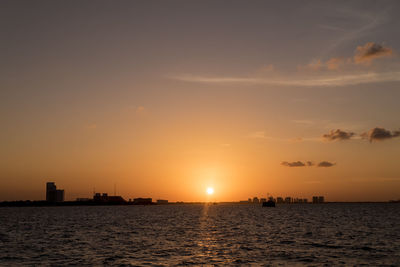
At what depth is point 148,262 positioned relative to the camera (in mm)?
49781

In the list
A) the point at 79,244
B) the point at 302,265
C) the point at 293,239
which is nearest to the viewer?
the point at 302,265

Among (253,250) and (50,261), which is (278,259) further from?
(50,261)

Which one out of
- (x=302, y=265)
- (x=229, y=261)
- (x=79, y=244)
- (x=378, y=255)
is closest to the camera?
(x=302, y=265)

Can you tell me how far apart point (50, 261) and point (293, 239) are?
43992 millimetres

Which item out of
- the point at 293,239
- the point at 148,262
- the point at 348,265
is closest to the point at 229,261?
the point at 148,262

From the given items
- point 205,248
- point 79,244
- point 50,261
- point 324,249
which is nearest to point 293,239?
point 324,249

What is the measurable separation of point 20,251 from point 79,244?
33.1 feet

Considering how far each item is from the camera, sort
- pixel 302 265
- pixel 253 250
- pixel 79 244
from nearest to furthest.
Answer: pixel 302 265 < pixel 253 250 < pixel 79 244

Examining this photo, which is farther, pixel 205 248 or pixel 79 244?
pixel 79 244

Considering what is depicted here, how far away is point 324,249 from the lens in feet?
200

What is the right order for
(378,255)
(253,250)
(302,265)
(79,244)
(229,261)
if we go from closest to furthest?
(302,265) → (229,261) → (378,255) → (253,250) → (79,244)

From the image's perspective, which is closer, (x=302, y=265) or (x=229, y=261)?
(x=302, y=265)

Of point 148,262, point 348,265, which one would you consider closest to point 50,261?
point 148,262

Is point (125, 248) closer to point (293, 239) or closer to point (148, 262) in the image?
point (148, 262)
